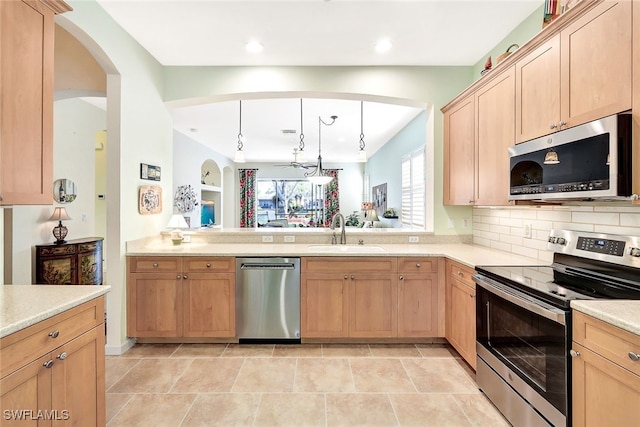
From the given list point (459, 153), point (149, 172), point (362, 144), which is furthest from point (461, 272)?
point (149, 172)

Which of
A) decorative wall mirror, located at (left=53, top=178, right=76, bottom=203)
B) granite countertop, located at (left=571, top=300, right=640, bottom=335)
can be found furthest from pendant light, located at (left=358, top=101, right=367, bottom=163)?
decorative wall mirror, located at (left=53, top=178, right=76, bottom=203)

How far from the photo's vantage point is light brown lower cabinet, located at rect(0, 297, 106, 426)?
1135 millimetres

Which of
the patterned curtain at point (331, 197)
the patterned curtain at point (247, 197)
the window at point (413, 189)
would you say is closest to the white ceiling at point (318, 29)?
the window at point (413, 189)

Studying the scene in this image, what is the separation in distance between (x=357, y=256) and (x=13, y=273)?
4027 millimetres

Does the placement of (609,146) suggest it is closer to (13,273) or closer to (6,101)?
(6,101)

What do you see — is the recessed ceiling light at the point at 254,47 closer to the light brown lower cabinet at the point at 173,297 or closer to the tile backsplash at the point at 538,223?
the light brown lower cabinet at the point at 173,297

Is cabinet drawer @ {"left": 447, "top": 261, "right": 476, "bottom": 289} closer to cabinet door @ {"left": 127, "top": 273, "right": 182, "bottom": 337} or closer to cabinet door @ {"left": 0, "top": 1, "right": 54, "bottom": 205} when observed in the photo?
cabinet door @ {"left": 127, "top": 273, "right": 182, "bottom": 337}

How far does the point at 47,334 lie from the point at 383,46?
310 centimetres

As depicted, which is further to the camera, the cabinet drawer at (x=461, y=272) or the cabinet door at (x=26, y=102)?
the cabinet drawer at (x=461, y=272)

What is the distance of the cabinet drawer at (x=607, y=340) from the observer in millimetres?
1129

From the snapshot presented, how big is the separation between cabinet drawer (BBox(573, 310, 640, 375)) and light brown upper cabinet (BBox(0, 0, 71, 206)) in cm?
260

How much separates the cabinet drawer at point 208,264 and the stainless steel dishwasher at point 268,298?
0.24ft

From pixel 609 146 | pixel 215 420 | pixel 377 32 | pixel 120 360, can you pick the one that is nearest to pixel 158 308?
pixel 120 360

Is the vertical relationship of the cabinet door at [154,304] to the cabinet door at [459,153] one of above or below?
below
